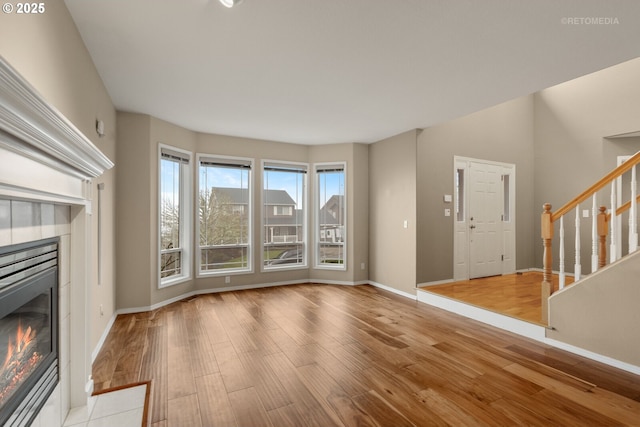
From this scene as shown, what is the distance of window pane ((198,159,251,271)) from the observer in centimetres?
503

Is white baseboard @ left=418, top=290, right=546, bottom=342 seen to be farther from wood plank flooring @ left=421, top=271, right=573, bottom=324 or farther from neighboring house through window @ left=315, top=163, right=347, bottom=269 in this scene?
neighboring house through window @ left=315, top=163, right=347, bottom=269

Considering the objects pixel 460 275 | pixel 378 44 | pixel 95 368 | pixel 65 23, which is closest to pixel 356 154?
pixel 460 275

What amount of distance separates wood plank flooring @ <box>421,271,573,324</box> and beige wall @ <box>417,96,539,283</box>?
0.38 m

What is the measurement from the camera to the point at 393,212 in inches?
206

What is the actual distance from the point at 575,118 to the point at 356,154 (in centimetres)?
417

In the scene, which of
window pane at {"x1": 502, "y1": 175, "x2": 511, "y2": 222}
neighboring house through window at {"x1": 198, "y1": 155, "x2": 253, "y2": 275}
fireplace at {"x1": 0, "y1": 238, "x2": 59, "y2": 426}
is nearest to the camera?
fireplace at {"x1": 0, "y1": 238, "x2": 59, "y2": 426}

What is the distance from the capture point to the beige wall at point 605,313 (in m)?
2.55

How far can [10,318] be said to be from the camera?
137 cm

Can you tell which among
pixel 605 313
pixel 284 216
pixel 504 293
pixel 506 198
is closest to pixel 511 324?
pixel 605 313

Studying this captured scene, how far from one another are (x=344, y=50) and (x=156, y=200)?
3.28 meters

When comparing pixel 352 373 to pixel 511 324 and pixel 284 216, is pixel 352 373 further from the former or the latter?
pixel 284 216

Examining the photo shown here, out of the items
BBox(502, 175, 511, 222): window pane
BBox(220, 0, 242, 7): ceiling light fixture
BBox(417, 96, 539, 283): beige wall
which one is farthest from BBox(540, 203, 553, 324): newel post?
BBox(220, 0, 242, 7): ceiling light fixture

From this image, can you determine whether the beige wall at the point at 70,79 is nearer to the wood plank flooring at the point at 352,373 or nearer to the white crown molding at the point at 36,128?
the white crown molding at the point at 36,128

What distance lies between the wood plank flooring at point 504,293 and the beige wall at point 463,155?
0.38 m
